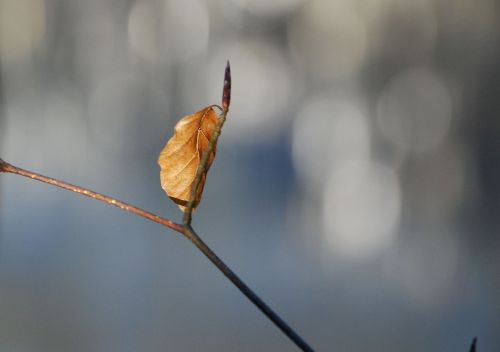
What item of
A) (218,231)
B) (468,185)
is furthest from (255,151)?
(468,185)

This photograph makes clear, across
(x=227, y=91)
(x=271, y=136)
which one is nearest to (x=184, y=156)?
(x=227, y=91)

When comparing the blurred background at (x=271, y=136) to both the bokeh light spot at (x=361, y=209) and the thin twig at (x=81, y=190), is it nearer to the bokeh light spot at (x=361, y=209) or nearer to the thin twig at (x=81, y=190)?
the bokeh light spot at (x=361, y=209)

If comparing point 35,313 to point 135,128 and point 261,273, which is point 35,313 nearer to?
point 261,273

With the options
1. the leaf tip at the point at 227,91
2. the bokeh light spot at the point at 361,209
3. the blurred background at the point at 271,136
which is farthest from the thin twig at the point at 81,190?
the bokeh light spot at the point at 361,209

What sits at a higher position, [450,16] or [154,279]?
[450,16]

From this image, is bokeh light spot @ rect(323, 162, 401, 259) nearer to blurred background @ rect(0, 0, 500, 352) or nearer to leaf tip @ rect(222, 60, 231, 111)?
blurred background @ rect(0, 0, 500, 352)

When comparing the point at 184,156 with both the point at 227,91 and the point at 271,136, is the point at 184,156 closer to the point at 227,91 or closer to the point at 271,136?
the point at 227,91
